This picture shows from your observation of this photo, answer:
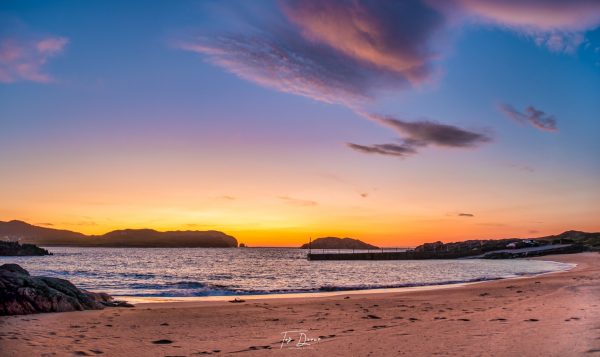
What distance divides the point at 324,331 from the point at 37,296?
9853 mm

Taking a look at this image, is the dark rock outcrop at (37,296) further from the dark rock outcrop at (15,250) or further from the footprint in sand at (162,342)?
the dark rock outcrop at (15,250)

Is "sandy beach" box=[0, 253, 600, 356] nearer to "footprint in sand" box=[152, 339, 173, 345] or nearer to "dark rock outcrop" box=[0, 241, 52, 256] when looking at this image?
"footprint in sand" box=[152, 339, 173, 345]

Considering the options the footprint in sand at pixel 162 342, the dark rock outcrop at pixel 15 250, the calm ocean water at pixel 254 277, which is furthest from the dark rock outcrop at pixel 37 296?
the dark rock outcrop at pixel 15 250

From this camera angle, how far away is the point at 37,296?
555 inches

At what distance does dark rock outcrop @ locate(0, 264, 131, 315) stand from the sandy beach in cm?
72

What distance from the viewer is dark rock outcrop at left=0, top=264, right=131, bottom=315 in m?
13.4

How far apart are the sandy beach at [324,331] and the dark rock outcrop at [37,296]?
0.72 meters

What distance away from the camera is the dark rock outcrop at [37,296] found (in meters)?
13.4

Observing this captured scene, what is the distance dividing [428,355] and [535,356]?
5.81 ft

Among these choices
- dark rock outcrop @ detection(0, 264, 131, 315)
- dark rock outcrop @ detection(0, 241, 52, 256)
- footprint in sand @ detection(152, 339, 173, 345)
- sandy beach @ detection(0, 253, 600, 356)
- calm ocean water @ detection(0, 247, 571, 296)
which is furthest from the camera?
dark rock outcrop @ detection(0, 241, 52, 256)

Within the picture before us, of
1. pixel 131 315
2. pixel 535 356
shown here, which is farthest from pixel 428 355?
pixel 131 315

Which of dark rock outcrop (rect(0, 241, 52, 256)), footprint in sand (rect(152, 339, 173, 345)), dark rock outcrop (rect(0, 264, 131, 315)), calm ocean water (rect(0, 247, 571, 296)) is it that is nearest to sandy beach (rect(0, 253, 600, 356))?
footprint in sand (rect(152, 339, 173, 345))

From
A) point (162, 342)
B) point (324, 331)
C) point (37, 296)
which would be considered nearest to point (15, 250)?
point (37, 296)

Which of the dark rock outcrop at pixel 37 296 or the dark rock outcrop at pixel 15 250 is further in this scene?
the dark rock outcrop at pixel 15 250
